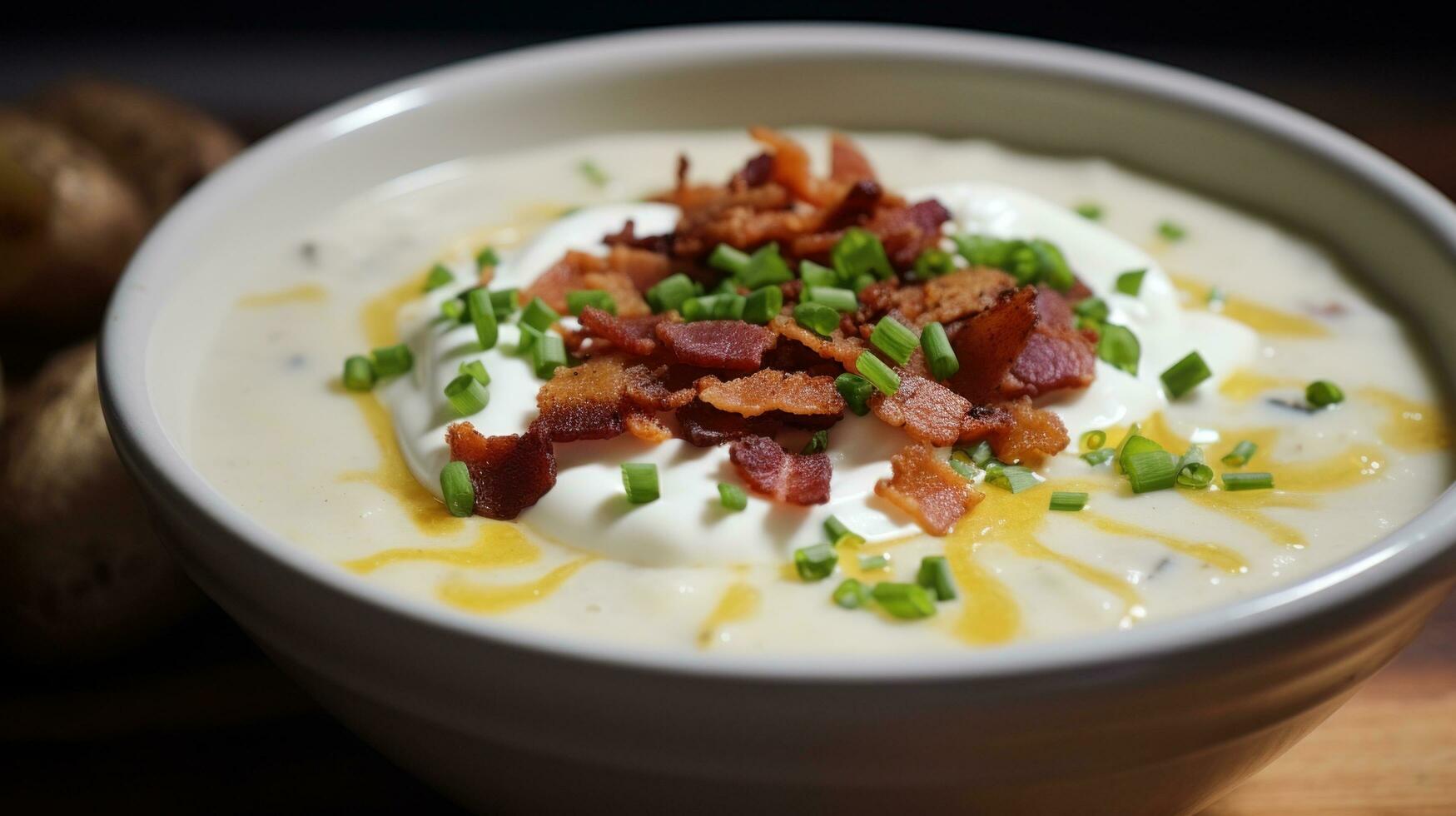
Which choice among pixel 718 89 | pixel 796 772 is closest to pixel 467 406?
pixel 796 772

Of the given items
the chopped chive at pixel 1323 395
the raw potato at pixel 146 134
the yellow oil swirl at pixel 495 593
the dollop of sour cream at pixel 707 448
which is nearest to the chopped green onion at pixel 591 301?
the dollop of sour cream at pixel 707 448

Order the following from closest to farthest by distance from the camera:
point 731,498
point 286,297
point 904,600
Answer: point 904,600, point 731,498, point 286,297

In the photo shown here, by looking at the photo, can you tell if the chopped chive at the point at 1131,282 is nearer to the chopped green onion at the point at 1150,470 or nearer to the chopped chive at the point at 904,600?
the chopped green onion at the point at 1150,470

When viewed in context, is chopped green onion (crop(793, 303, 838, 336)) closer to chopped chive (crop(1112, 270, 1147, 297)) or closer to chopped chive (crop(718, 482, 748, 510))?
chopped chive (crop(718, 482, 748, 510))

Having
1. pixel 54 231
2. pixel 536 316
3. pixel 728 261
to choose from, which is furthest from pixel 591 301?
pixel 54 231

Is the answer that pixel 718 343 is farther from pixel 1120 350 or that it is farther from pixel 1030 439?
pixel 1120 350

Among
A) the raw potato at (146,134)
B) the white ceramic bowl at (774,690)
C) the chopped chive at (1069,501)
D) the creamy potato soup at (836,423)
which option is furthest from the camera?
the raw potato at (146,134)
